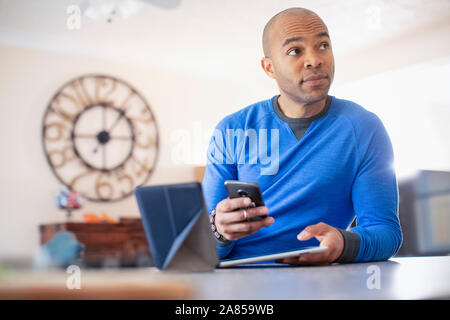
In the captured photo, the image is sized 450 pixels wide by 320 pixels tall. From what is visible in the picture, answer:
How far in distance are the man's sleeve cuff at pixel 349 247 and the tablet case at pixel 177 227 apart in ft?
0.54

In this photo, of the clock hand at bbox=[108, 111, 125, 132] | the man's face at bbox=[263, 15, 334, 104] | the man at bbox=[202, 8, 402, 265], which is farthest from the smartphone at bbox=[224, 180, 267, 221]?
the clock hand at bbox=[108, 111, 125, 132]

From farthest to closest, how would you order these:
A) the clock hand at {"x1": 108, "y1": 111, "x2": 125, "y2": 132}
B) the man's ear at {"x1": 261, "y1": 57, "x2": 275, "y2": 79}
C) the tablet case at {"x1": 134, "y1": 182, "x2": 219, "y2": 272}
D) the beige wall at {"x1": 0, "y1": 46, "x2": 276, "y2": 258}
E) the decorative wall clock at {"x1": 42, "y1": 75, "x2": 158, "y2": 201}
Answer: the clock hand at {"x1": 108, "y1": 111, "x2": 125, "y2": 132} < the decorative wall clock at {"x1": 42, "y1": 75, "x2": 158, "y2": 201} < the beige wall at {"x1": 0, "y1": 46, "x2": 276, "y2": 258} < the man's ear at {"x1": 261, "y1": 57, "x2": 275, "y2": 79} < the tablet case at {"x1": 134, "y1": 182, "x2": 219, "y2": 272}

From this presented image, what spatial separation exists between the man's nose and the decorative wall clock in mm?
559

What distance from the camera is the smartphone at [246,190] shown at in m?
0.46

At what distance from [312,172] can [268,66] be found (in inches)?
8.4

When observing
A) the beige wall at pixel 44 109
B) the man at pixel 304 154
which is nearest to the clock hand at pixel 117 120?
the beige wall at pixel 44 109

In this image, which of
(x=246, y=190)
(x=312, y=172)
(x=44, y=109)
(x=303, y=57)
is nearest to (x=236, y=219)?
(x=246, y=190)

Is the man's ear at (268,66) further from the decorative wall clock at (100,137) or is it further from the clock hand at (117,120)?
the clock hand at (117,120)

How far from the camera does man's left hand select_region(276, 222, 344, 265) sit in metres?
0.48

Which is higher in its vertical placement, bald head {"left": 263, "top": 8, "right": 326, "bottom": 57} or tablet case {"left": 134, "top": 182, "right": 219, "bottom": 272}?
bald head {"left": 263, "top": 8, "right": 326, "bottom": 57}

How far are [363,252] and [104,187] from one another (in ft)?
2.50

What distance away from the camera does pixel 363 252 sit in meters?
0.54

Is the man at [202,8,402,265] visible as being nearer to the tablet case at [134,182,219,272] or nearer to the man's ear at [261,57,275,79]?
the man's ear at [261,57,275,79]

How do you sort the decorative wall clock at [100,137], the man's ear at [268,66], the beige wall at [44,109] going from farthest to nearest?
the decorative wall clock at [100,137] → the beige wall at [44,109] → the man's ear at [268,66]
